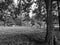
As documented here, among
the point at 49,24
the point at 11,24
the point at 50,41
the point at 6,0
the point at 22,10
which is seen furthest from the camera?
the point at 11,24

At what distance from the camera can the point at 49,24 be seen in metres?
8.70

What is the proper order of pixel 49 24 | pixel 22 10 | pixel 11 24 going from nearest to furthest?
1. pixel 49 24
2. pixel 22 10
3. pixel 11 24

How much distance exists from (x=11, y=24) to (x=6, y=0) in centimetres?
4053

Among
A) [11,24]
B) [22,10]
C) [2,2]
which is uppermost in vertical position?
[2,2]

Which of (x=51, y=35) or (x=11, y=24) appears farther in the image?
(x=11, y=24)

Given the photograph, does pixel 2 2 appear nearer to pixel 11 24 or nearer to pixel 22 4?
pixel 22 4

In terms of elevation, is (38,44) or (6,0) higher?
(6,0)

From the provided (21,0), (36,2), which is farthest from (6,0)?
(36,2)

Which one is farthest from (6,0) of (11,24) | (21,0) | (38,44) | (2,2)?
(11,24)

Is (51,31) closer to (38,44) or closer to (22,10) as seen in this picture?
(38,44)

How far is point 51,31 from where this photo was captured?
8.45 meters

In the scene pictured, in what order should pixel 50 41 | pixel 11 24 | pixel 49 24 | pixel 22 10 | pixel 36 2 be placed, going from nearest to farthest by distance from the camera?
pixel 50 41, pixel 49 24, pixel 22 10, pixel 36 2, pixel 11 24

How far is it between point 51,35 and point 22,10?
17.3 feet

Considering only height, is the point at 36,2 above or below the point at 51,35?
above
